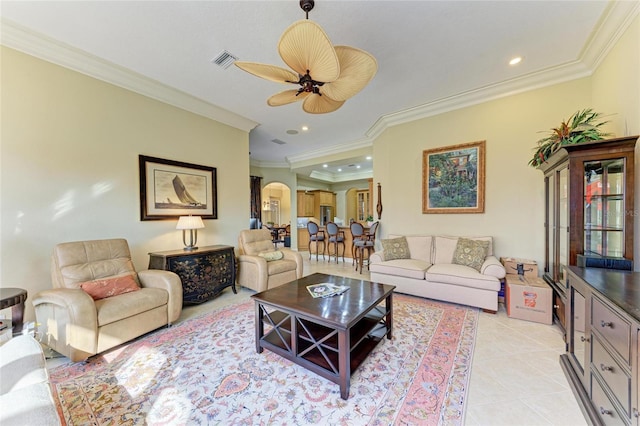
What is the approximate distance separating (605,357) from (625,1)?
111 inches

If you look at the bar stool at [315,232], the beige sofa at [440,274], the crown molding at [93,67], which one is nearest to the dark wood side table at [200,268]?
the crown molding at [93,67]

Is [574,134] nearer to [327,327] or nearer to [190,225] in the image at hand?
[327,327]

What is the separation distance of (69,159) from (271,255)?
269cm

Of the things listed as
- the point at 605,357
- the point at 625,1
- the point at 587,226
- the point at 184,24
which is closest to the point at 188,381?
the point at 605,357

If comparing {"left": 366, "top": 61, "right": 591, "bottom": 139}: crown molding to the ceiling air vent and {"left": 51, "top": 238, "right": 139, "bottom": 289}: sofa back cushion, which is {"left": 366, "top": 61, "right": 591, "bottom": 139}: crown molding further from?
{"left": 51, "top": 238, "right": 139, "bottom": 289}: sofa back cushion

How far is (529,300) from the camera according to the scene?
2.68 metres

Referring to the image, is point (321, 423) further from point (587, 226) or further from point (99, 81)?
point (99, 81)

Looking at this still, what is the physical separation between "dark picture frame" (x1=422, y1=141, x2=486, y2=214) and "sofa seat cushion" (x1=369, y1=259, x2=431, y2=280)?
985mm

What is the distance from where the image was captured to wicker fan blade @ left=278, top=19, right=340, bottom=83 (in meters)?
1.53

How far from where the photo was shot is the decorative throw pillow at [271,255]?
3861mm

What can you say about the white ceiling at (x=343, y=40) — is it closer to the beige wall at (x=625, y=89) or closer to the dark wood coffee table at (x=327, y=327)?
the beige wall at (x=625, y=89)

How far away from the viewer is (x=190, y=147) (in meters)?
3.69

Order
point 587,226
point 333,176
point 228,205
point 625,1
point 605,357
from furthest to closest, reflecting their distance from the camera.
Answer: point 333,176 → point 228,205 → point 587,226 → point 625,1 → point 605,357

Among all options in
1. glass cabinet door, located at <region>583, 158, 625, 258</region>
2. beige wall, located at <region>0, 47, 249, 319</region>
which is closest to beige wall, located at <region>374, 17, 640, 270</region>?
glass cabinet door, located at <region>583, 158, 625, 258</region>
